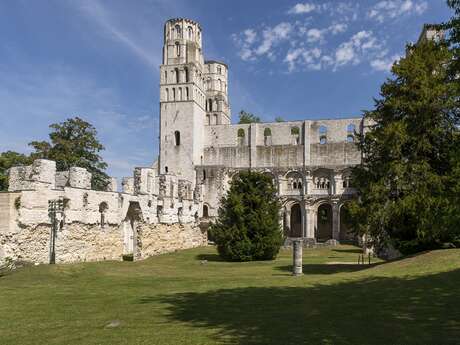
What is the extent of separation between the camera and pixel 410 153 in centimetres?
2078

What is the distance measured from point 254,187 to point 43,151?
21085mm

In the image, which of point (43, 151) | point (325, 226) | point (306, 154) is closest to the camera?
point (43, 151)

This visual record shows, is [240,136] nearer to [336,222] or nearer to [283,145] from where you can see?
[283,145]

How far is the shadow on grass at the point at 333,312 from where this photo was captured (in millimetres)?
8828

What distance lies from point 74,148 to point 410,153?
31.4 meters

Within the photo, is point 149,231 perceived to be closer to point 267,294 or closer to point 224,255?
point 224,255

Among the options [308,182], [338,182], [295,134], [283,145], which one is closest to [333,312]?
[338,182]

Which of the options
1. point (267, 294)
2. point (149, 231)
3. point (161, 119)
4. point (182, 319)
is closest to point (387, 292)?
point (267, 294)

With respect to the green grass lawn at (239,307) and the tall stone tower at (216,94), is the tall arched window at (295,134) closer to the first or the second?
the tall stone tower at (216,94)

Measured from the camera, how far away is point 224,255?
30.2m

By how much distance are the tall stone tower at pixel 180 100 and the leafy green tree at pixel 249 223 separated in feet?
72.7

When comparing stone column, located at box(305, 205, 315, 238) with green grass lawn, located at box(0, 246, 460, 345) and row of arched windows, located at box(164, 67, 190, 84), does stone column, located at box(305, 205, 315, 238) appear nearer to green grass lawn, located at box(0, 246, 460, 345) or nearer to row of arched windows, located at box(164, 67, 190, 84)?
row of arched windows, located at box(164, 67, 190, 84)

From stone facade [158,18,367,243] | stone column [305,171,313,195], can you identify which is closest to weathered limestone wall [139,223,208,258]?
stone facade [158,18,367,243]

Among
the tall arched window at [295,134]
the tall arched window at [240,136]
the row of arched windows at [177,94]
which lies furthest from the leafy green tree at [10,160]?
the tall arched window at [295,134]
